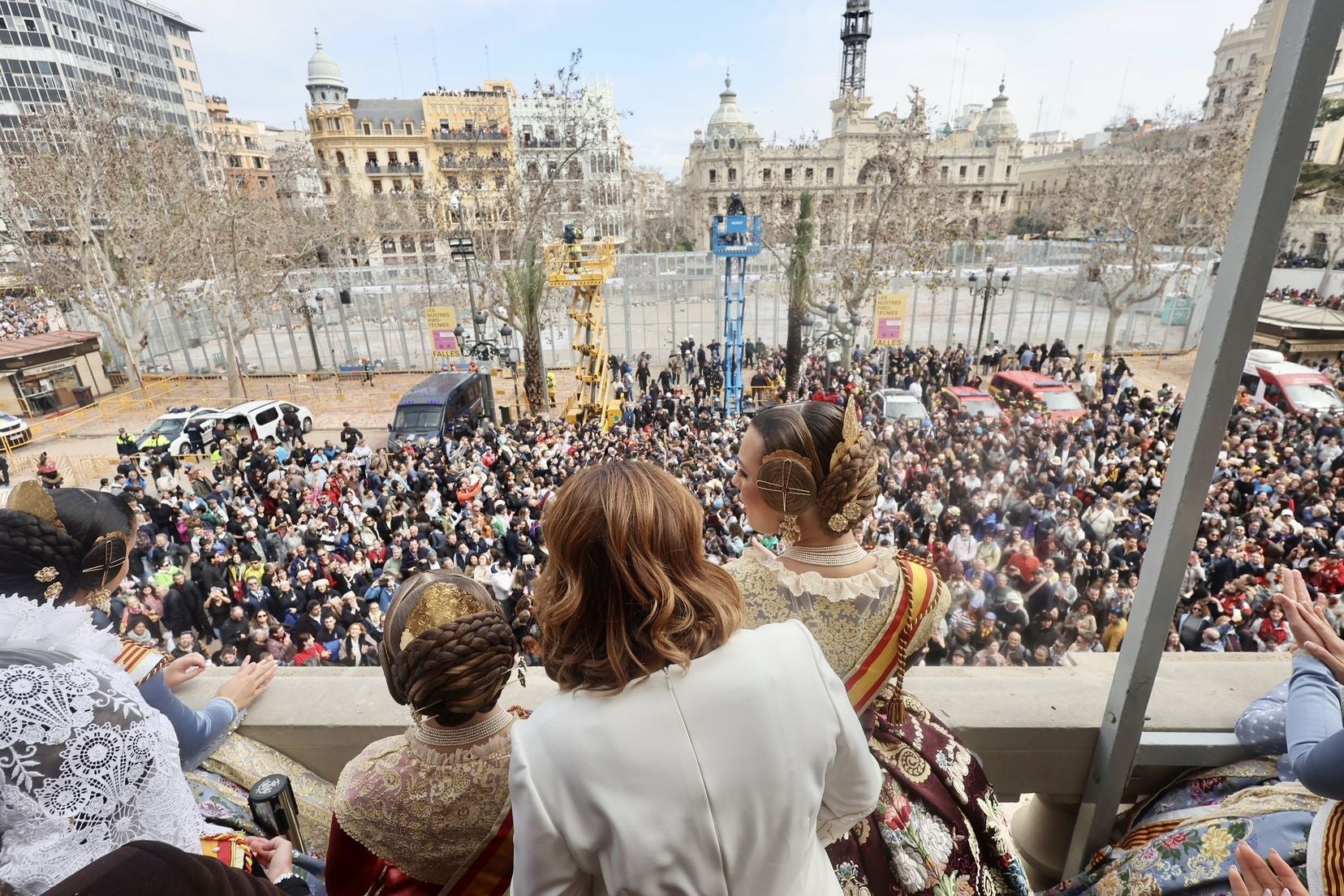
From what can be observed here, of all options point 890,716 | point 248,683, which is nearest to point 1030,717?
point 890,716

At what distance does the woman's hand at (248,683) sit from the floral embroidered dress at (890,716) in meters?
1.54

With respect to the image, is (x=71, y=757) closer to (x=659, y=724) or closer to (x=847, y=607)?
(x=659, y=724)

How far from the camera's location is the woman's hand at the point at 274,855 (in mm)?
1514

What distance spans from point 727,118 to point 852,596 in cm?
4654

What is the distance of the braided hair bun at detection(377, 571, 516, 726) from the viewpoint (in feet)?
3.90

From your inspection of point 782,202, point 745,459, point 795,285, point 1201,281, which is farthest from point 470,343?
point 1201,281

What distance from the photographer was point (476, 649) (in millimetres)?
1213

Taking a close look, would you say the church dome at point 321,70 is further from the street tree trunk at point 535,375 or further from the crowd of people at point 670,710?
the crowd of people at point 670,710

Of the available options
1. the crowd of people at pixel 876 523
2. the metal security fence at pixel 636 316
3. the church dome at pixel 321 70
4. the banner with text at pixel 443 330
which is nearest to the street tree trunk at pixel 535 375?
the banner with text at pixel 443 330

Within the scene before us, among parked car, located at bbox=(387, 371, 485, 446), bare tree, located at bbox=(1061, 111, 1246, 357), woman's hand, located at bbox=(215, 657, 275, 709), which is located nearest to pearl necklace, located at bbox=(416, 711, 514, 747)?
woman's hand, located at bbox=(215, 657, 275, 709)

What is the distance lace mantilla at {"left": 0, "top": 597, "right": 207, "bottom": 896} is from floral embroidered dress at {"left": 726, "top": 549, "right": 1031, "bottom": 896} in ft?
3.91

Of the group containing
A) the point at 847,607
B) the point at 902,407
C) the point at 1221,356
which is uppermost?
the point at 1221,356

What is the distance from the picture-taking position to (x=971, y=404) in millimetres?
12602

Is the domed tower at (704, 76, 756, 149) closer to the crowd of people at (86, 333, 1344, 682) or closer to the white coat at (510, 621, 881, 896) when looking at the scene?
the crowd of people at (86, 333, 1344, 682)
